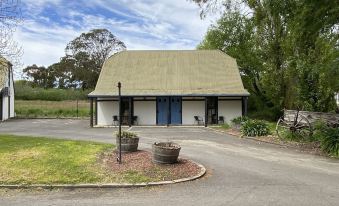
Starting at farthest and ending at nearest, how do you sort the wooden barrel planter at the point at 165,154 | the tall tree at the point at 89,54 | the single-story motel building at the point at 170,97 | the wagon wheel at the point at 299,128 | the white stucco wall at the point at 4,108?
1. the tall tree at the point at 89,54
2. the white stucco wall at the point at 4,108
3. the single-story motel building at the point at 170,97
4. the wagon wheel at the point at 299,128
5. the wooden barrel planter at the point at 165,154

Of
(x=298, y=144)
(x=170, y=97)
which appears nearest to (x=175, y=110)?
(x=170, y=97)

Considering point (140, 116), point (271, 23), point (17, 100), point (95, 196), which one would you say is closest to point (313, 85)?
point (271, 23)

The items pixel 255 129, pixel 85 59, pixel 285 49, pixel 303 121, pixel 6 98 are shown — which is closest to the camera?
pixel 303 121

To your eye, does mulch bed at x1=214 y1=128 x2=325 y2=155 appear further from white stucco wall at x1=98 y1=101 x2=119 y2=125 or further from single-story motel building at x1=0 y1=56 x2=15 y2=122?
single-story motel building at x1=0 y1=56 x2=15 y2=122

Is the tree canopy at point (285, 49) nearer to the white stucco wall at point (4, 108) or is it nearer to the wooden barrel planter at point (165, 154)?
the wooden barrel planter at point (165, 154)

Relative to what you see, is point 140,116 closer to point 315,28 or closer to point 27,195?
point 315,28

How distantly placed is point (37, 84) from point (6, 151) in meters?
81.1

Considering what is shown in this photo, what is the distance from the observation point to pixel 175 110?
3094 cm

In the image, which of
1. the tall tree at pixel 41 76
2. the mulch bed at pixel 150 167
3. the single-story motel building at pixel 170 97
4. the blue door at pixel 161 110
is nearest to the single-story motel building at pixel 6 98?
the single-story motel building at pixel 170 97

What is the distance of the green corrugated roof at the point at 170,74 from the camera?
29969mm

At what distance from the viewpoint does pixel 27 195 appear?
9383 mm

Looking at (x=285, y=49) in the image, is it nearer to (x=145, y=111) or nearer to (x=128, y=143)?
(x=145, y=111)

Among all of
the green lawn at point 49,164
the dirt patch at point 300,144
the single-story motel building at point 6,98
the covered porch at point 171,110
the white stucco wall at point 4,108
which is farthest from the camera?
the white stucco wall at point 4,108

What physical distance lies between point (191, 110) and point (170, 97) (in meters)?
1.91
